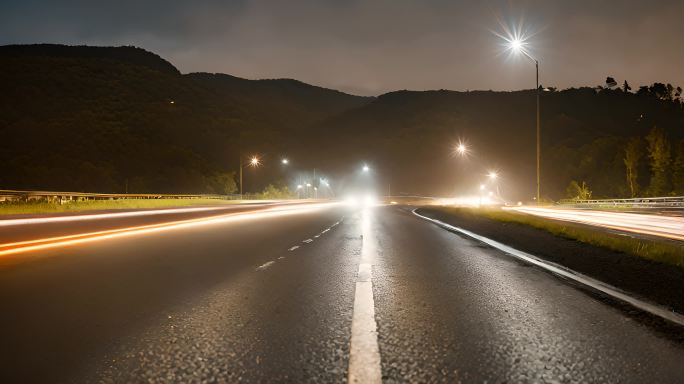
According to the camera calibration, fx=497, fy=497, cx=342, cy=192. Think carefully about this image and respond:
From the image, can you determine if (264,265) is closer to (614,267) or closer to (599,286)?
(599,286)

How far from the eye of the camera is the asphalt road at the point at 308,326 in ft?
11.5

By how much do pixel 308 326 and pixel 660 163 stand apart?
11031 centimetres

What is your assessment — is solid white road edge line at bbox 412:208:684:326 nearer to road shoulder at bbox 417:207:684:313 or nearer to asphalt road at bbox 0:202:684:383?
road shoulder at bbox 417:207:684:313

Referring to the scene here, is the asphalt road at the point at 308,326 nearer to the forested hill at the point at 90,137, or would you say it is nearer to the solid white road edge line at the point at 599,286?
the solid white road edge line at the point at 599,286

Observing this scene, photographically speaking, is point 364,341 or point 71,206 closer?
point 364,341

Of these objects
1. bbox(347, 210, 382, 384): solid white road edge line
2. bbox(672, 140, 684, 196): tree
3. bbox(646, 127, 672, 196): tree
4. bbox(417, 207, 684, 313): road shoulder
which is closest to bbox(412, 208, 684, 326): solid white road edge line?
bbox(417, 207, 684, 313): road shoulder

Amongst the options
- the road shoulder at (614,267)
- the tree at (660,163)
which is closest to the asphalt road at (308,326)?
the road shoulder at (614,267)

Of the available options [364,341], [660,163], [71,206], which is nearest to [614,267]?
[364,341]

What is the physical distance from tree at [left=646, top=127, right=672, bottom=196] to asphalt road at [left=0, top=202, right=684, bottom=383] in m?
102

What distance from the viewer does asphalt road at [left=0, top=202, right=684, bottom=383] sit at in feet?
11.5

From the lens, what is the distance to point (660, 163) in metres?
95.9

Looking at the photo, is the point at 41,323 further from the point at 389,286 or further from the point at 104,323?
the point at 389,286

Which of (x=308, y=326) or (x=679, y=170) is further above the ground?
(x=679, y=170)

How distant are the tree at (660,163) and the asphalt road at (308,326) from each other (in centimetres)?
10161
